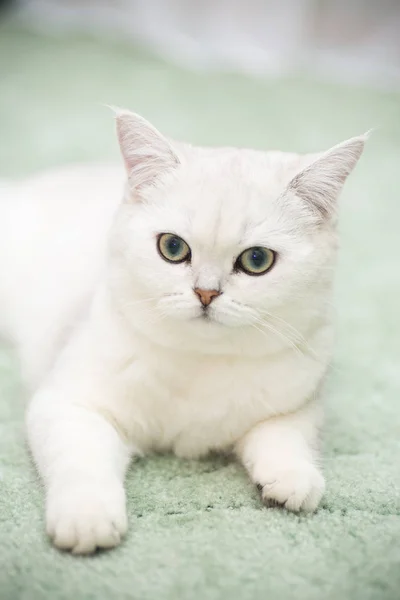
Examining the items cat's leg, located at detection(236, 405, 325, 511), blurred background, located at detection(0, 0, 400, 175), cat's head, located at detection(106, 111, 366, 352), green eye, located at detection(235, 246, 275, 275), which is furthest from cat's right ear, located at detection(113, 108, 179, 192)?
blurred background, located at detection(0, 0, 400, 175)

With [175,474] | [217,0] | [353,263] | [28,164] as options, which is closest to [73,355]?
[175,474]

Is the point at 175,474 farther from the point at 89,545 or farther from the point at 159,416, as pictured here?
the point at 89,545

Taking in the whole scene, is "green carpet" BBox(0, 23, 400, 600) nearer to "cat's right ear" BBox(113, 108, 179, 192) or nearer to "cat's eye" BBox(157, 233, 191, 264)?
"cat's eye" BBox(157, 233, 191, 264)

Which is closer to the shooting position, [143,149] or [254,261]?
[254,261]

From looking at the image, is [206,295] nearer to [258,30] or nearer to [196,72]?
[196,72]

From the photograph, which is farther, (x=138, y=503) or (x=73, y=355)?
(x=73, y=355)

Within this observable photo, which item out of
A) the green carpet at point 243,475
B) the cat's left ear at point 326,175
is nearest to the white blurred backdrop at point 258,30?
the green carpet at point 243,475

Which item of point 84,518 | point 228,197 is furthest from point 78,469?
point 228,197
